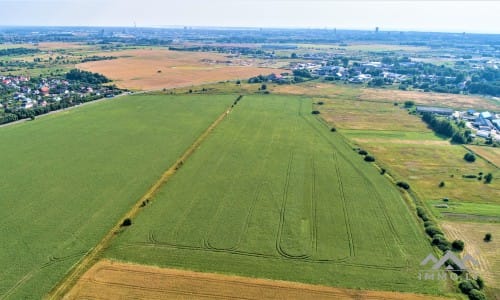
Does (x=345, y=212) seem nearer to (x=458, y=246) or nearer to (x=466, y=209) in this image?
(x=458, y=246)

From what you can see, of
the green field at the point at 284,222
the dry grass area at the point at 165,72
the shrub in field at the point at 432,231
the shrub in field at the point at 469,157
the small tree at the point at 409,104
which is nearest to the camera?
the green field at the point at 284,222

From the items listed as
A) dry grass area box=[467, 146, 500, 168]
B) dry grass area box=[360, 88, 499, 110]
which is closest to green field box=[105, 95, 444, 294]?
dry grass area box=[467, 146, 500, 168]

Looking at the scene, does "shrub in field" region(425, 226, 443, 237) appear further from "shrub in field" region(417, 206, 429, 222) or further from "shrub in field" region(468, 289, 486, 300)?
"shrub in field" region(468, 289, 486, 300)

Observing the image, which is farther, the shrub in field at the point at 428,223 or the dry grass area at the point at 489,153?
the dry grass area at the point at 489,153

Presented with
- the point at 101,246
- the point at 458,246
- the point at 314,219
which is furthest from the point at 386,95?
the point at 101,246

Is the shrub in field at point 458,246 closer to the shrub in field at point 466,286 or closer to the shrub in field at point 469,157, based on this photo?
the shrub in field at point 466,286

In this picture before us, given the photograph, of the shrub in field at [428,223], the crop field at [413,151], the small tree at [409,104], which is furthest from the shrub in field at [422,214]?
the small tree at [409,104]
